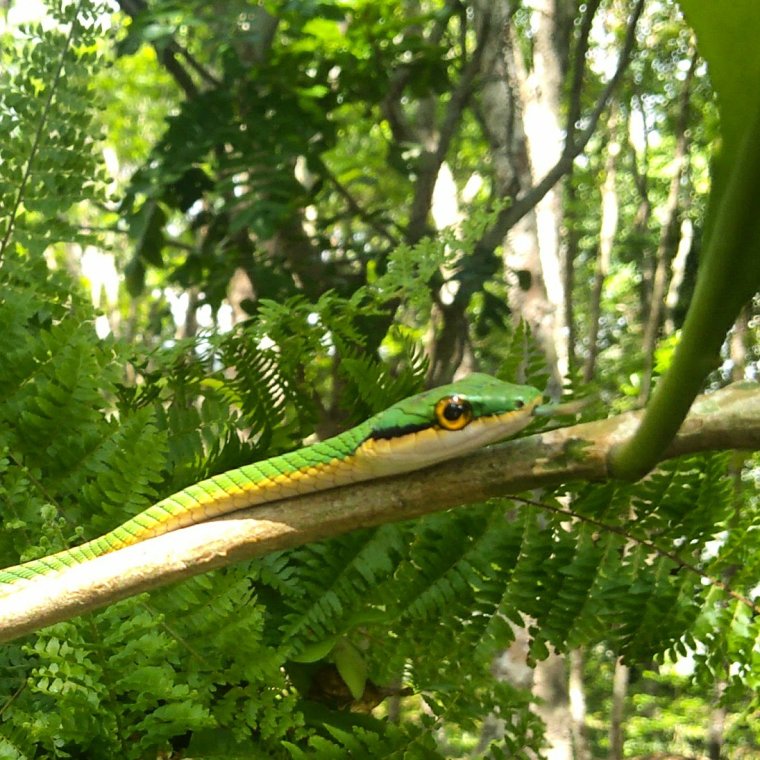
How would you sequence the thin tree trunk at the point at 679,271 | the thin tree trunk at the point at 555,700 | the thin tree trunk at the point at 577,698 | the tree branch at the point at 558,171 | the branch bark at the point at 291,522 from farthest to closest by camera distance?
the thin tree trunk at the point at 577,698, the thin tree trunk at the point at 679,271, the thin tree trunk at the point at 555,700, the tree branch at the point at 558,171, the branch bark at the point at 291,522

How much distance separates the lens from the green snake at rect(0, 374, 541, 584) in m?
0.86

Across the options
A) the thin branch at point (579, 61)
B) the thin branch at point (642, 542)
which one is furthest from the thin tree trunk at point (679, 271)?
the thin branch at point (642, 542)

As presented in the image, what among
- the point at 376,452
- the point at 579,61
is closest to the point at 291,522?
the point at 376,452

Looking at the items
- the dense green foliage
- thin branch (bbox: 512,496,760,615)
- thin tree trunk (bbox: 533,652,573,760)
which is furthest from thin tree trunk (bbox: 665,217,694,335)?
thin branch (bbox: 512,496,760,615)

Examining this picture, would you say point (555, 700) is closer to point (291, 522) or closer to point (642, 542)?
point (642, 542)

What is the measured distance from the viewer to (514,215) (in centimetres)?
252

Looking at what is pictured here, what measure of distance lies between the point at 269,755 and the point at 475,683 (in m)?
0.32

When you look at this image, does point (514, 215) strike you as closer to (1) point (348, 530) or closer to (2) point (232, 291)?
(2) point (232, 291)

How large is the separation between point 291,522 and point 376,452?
0.40 feet

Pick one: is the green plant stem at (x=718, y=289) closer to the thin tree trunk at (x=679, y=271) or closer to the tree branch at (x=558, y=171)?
the tree branch at (x=558, y=171)

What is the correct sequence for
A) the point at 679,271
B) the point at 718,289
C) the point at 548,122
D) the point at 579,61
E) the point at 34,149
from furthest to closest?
the point at 679,271 < the point at 548,122 < the point at 579,61 < the point at 34,149 < the point at 718,289

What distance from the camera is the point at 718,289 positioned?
58 cm

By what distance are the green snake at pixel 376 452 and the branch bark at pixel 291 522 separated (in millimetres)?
20

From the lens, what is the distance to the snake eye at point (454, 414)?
86 cm
